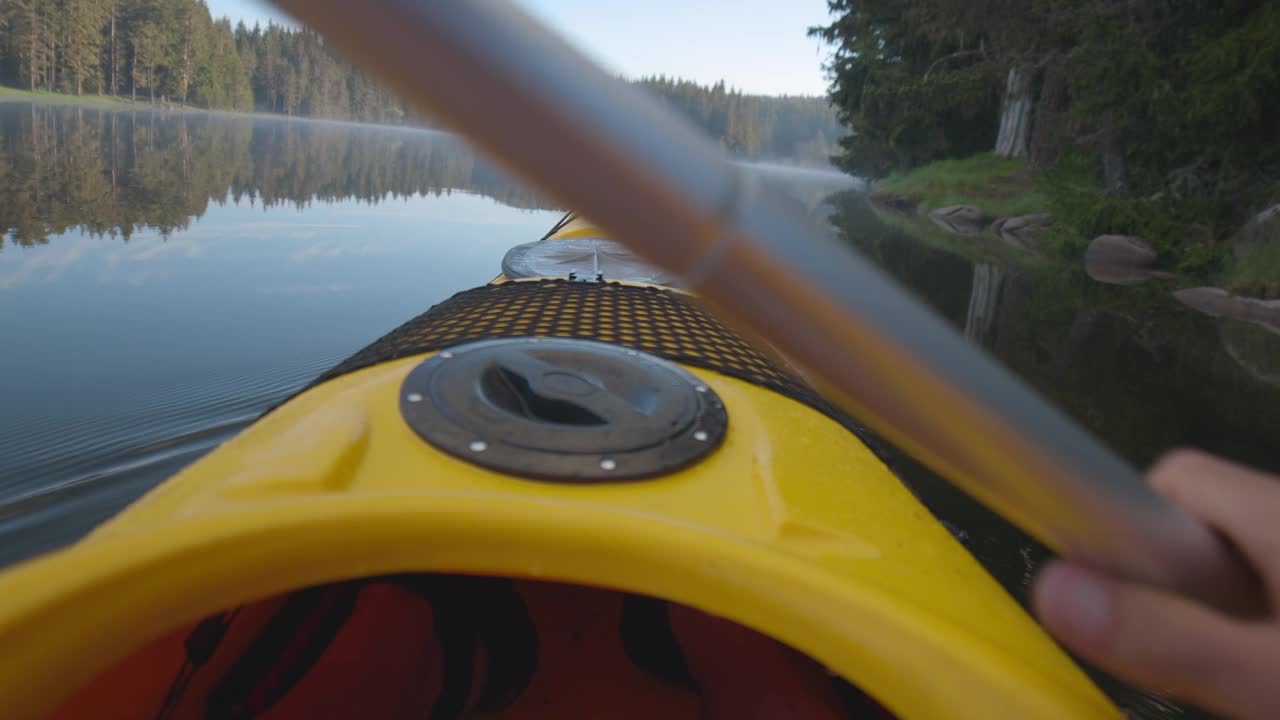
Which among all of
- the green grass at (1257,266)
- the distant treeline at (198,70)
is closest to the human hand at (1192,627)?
the green grass at (1257,266)

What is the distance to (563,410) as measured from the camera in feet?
3.79

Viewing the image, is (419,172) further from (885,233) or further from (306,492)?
(306,492)

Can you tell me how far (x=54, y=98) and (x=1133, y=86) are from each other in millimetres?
46230

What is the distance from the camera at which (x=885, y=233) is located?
497 inches

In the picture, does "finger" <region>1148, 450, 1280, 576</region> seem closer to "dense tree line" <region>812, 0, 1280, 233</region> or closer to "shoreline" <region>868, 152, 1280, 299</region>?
"shoreline" <region>868, 152, 1280, 299</region>

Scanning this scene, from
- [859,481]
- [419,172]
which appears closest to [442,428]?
[859,481]

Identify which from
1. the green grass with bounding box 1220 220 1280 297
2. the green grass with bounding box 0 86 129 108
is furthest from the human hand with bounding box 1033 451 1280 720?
the green grass with bounding box 0 86 129 108

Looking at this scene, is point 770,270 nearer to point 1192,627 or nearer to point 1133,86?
point 1192,627

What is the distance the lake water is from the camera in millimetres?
2670

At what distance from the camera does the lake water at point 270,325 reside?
8.76 ft

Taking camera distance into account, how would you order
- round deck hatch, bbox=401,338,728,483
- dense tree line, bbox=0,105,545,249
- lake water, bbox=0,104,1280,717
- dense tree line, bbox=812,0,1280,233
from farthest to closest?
dense tree line, bbox=812,0,1280,233 < dense tree line, bbox=0,105,545,249 < lake water, bbox=0,104,1280,717 < round deck hatch, bbox=401,338,728,483

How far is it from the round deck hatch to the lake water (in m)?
0.34

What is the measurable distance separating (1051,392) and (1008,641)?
4.04 m

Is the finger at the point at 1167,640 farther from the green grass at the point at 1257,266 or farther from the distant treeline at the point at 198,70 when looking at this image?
the distant treeline at the point at 198,70
